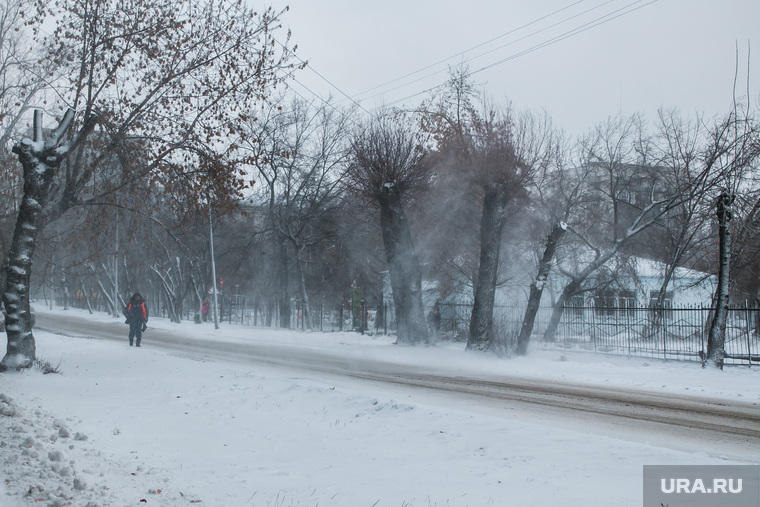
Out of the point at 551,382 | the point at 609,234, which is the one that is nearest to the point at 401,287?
the point at 551,382

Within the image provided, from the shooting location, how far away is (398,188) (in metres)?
20.5

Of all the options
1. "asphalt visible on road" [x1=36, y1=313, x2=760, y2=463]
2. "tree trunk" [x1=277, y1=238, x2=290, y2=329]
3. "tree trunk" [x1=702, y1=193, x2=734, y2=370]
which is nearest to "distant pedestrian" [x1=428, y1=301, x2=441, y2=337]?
"asphalt visible on road" [x1=36, y1=313, x2=760, y2=463]

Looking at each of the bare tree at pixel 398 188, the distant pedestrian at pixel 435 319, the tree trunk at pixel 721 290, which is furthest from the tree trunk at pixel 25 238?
the tree trunk at pixel 721 290

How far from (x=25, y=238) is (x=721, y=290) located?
56.0 ft

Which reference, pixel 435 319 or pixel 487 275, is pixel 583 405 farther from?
pixel 435 319

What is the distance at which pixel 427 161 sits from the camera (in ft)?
68.0

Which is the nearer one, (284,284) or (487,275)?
(487,275)

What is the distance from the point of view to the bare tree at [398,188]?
67.3 ft

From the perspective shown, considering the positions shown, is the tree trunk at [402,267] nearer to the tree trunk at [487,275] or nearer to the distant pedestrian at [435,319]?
the tree trunk at [487,275]

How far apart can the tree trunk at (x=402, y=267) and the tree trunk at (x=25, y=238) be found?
10.8 meters

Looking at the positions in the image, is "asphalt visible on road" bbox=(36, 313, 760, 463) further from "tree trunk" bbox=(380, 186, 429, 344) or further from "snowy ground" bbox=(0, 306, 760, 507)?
"tree trunk" bbox=(380, 186, 429, 344)

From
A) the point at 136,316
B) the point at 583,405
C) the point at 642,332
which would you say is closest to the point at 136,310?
the point at 136,316

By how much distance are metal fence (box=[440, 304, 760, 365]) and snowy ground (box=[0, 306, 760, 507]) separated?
7.88 meters

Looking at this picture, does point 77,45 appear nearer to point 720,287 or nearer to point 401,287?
point 401,287
